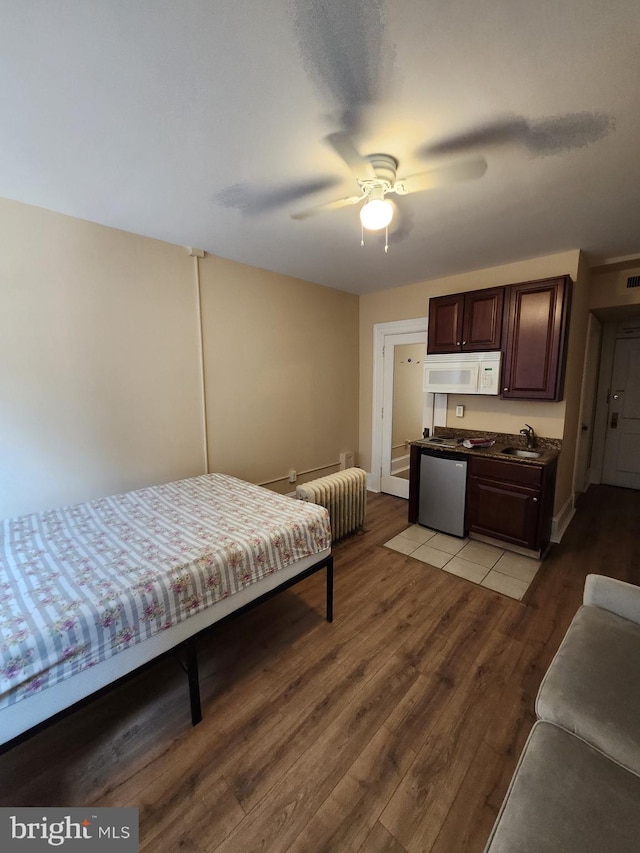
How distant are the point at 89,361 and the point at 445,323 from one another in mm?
3095

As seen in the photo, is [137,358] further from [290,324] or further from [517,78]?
[517,78]

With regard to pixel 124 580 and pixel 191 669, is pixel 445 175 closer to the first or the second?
pixel 124 580

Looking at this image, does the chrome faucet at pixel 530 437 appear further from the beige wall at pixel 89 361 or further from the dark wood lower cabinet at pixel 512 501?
the beige wall at pixel 89 361

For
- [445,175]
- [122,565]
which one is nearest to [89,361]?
[122,565]

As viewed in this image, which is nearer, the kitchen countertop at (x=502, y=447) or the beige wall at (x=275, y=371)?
the kitchen countertop at (x=502, y=447)

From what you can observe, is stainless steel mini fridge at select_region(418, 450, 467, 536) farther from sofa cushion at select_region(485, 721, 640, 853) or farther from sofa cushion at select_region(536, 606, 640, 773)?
sofa cushion at select_region(485, 721, 640, 853)

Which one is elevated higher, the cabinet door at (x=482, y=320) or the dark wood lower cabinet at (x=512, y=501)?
the cabinet door at (x=482, y=320)

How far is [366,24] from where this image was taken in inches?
39.4

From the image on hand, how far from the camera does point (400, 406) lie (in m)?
4.10

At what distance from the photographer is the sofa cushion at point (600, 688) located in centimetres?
97

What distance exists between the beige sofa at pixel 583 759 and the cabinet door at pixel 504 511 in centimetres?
136

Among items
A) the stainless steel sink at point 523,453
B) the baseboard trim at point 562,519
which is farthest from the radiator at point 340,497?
the baseboard trim at point 562,519

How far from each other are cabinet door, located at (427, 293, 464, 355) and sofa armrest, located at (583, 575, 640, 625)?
2.26 meters

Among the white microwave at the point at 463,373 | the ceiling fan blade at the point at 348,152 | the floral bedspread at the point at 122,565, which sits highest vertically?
the ceiling fan blade at the point at 348,152
